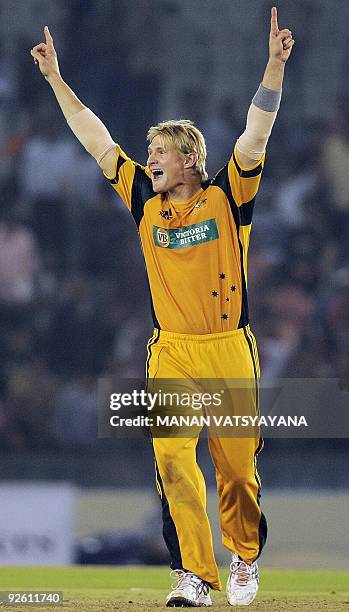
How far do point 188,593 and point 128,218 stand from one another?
620 centimetres

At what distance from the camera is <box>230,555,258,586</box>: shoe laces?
4.66 metres

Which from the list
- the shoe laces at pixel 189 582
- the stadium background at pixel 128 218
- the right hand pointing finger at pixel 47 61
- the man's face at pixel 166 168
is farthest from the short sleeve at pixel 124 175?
the stadium background at pixel 128 218

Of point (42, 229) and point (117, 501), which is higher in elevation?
point (42, 229)

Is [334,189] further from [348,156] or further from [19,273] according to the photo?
[19,273]

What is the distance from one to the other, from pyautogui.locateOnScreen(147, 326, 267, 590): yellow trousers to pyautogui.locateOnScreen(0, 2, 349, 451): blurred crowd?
4.74m

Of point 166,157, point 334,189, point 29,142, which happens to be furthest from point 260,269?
point 166,157

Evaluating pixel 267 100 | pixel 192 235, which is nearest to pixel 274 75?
pixel 267 100

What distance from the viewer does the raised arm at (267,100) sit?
4465mm

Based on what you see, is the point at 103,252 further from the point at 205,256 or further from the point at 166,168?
the point at 205,256

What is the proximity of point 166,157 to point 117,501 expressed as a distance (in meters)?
4.40

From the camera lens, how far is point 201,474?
15.0 feet

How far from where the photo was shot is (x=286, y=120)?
10.6 metres

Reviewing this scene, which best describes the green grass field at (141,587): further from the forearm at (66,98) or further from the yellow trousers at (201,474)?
the forearm at (66,98)

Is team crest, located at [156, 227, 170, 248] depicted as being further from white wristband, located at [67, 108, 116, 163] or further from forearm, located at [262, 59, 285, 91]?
A: forearm, located at [262, 59, 285, 91]
